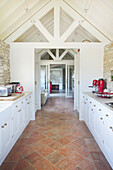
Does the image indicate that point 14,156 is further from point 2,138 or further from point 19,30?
point 19,30

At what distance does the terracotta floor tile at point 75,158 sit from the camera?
2.04m

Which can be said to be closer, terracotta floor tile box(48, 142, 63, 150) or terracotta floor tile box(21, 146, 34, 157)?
terracotta floor tile box(21, 146, 34, 157)

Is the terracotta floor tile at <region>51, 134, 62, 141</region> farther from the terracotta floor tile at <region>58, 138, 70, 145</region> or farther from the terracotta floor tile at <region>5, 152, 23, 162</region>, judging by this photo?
the terracotta floor tile at <region>5, 152, 23, 162</region>

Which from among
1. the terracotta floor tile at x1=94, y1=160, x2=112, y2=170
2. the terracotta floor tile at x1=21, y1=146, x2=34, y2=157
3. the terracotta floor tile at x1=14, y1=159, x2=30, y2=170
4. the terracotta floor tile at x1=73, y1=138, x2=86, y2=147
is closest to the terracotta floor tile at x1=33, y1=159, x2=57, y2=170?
the terracotta floor tile at x1=14, y1=159, x2=30, y2=170

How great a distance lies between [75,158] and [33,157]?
727mm

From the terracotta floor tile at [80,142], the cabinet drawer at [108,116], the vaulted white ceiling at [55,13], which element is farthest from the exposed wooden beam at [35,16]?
the terracotta floor tile at [80,142]

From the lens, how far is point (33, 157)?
2.17 metres

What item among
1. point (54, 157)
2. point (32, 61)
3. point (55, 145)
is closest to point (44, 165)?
point (54, 157)

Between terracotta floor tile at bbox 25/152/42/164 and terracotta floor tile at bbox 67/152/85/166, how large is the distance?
52 centimetres

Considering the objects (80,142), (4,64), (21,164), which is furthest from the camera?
(4,64)

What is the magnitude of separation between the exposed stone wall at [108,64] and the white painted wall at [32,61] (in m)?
0.20

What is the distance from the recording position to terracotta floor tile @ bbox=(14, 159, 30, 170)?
1926 mm

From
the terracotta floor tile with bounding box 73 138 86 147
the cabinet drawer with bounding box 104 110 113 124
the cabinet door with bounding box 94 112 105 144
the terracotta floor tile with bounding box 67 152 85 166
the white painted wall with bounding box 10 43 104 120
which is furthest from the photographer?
the white painted wall with bounding box 10 43 104 120

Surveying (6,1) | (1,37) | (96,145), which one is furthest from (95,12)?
(96,145)
